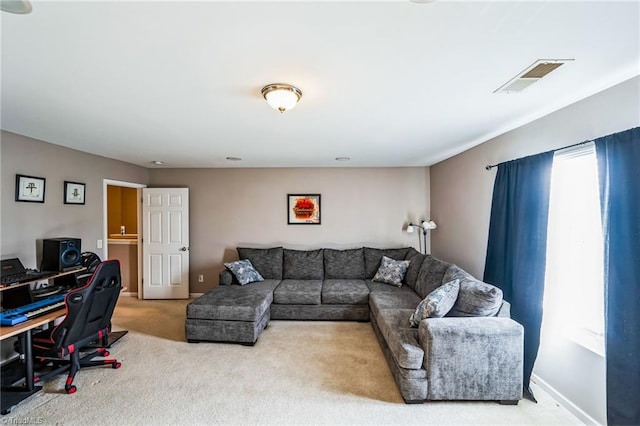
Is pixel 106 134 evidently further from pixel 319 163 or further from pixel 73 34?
pixel 319 163

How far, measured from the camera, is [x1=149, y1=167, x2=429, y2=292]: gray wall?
5.05m

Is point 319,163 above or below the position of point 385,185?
above

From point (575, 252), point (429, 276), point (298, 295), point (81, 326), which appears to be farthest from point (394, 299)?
point (81, 326)

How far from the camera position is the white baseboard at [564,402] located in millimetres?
1961

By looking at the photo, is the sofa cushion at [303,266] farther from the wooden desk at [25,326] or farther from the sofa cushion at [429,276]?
the wooden desk at [25,326]

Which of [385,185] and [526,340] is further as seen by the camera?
[385,185]

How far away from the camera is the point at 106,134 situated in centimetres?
296

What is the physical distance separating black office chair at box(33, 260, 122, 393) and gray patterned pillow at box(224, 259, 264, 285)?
5.48ft

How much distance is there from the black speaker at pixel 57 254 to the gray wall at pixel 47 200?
12cm

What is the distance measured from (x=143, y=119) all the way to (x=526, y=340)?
393 cm

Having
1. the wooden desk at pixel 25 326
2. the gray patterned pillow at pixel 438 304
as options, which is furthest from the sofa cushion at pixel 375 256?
the wooden desk at pixel 25 326

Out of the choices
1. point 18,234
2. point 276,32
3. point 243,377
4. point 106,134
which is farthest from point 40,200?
point 276,32

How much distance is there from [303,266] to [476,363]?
2966mm

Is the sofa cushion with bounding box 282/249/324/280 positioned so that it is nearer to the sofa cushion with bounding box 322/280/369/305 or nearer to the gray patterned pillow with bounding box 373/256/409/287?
the sofa cushion with bounding box 322/280/369/305
